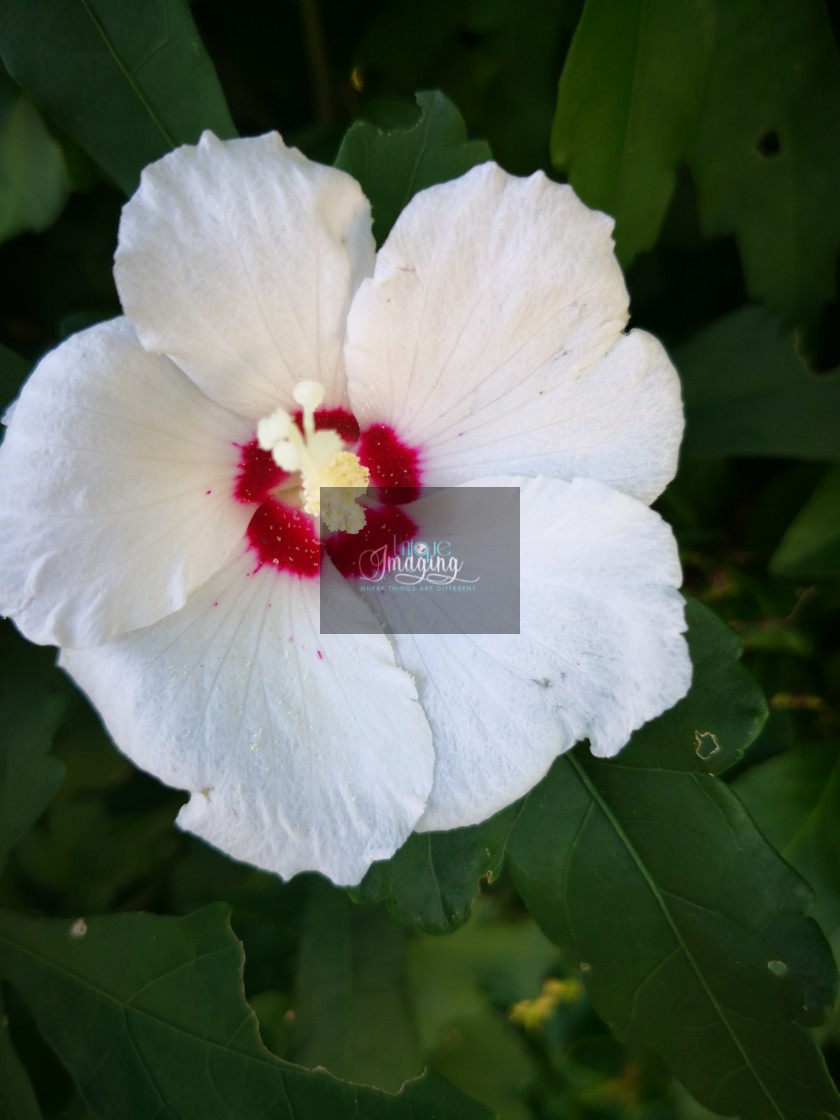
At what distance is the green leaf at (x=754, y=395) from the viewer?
6.02ft

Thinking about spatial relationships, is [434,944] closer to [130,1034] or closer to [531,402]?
[130,1034]

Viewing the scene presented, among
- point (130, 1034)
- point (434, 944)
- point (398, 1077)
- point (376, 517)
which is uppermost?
point (376, 517)

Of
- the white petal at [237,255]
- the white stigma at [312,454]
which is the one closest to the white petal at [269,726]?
the white stigma at [312,454]

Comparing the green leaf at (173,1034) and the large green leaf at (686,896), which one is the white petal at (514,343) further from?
the green leaf at (173,1034)

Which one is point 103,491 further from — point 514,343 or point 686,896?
point 686,896

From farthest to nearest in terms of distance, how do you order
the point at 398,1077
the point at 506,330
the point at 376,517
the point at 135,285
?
1. the point at 398,1077
2. the point at 376,517
3. the point at 506,330
4. the point at 135,285

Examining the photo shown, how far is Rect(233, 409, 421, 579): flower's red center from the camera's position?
136 cm

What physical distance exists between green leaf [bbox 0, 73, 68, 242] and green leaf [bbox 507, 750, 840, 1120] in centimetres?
123

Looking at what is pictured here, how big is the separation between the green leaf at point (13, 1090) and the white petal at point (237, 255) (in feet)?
3.66

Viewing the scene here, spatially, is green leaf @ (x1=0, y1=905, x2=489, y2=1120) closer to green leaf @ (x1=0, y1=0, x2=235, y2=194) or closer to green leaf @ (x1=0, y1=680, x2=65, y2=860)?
green leaf @ (x1=0, y1=680, x2=65, y2=860)

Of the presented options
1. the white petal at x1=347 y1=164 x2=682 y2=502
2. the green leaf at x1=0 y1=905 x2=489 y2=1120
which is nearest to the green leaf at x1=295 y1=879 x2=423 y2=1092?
the green leaf at x1=0 y1=905 x2=489 y2=1120

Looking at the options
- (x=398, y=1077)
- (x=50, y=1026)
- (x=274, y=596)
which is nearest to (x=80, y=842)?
(x=50, y=1026)

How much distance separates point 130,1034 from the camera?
1.52 m

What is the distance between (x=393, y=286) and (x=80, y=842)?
1496 millimetres
